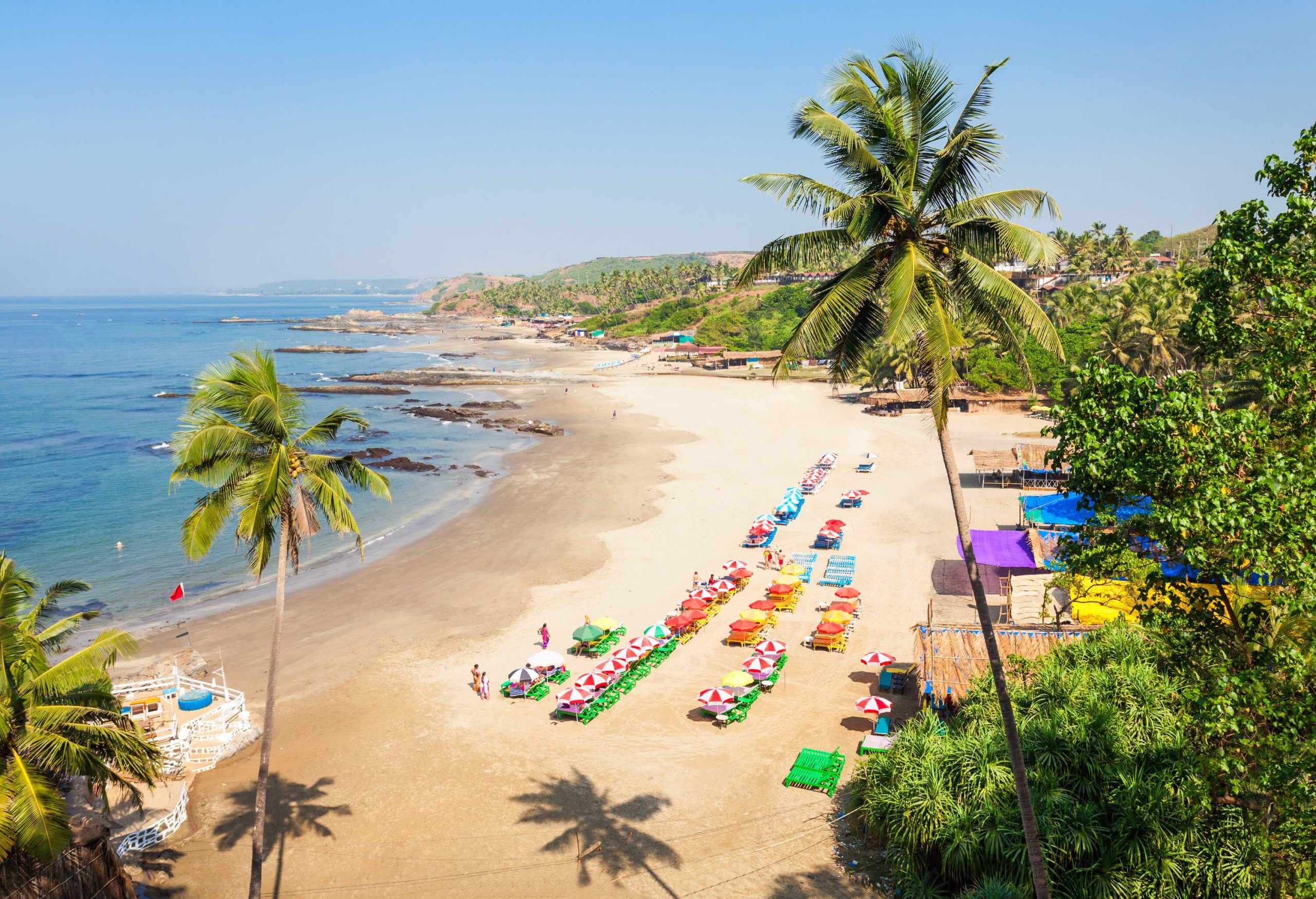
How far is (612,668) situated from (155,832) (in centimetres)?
1107

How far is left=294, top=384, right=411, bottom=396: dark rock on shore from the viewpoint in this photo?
8582cm

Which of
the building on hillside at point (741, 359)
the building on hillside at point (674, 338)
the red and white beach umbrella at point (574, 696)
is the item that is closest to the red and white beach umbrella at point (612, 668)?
the red and white beach umbrella at point (574, 696)

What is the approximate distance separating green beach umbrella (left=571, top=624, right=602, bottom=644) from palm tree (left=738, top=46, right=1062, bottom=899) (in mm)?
16432

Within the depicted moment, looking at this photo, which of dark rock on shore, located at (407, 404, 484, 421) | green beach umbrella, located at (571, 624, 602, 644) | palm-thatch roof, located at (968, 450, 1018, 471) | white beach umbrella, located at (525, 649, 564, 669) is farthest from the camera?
dark rock on shore, located at (407, 404, 484, 421)

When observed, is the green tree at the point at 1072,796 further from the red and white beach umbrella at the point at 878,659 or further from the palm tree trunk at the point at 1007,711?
the red and white beach umbrella at the point at 878,659

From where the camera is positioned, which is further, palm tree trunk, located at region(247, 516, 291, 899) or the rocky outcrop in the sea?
the rocky outcrop in the sea

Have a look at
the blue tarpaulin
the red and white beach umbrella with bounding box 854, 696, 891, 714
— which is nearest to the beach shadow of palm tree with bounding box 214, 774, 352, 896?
the red and white beach umbrella with bounding box 854, 696, 891, 714

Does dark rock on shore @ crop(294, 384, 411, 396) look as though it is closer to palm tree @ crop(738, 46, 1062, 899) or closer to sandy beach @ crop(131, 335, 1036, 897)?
sandy beach @ crop(131, 335, 1036, 897)

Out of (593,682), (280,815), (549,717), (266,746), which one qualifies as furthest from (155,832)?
(593,682)

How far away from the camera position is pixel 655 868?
15117 millimetres

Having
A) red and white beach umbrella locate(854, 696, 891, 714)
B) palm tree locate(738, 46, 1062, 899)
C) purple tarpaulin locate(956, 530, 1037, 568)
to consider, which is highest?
palm tree locate(738, 46, 1062, 899)

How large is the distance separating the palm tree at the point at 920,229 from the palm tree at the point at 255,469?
777 cm

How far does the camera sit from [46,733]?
10266mm

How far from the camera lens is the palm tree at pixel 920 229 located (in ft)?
31.8
